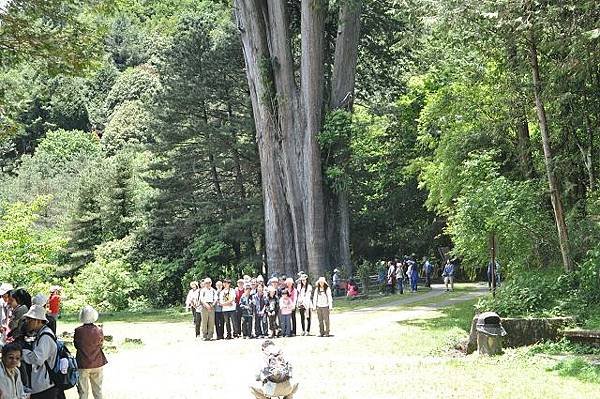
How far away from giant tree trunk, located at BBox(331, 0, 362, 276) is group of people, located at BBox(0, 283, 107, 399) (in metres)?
22.2

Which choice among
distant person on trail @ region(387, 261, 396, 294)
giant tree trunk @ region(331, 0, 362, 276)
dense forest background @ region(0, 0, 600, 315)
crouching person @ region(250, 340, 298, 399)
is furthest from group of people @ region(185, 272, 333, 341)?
distant person on trail @ region(387, 261, 396, 294)

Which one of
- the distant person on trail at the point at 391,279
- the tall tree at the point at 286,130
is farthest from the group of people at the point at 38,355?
the distant person on trail at the point at 391,279

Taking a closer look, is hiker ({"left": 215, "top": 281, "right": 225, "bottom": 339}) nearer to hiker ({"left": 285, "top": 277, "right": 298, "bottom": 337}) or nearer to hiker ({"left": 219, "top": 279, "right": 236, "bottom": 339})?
hiker ({"left": 219, "top": 279, "right": 236, "bottom": 339})

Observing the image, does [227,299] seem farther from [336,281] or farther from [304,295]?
[336,281]

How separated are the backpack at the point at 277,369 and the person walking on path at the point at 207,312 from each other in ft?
34.7

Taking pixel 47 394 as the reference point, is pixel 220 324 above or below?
above

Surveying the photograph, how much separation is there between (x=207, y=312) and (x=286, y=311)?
7.50ft

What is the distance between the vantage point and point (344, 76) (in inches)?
1230

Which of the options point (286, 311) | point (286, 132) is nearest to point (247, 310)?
point (286, 311)

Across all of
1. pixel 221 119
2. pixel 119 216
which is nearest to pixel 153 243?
pixel 119 216

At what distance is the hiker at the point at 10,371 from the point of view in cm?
659

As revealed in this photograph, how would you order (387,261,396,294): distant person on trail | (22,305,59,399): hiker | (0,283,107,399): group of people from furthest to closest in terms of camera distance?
(387,261,396,294): distant person on trail → (22,305,59,399): hiker → (0,283,107,399): group of people

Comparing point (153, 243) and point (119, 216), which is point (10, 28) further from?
point (119, 216)

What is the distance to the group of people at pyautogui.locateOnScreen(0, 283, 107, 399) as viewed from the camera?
6711 mm
